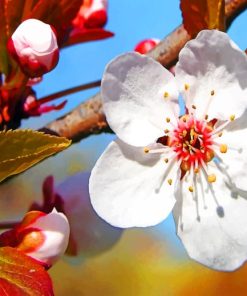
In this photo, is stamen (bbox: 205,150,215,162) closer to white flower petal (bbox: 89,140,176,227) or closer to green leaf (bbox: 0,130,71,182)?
white flower petal (bbox: 89,140,176,227)

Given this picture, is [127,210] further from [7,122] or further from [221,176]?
[7,122]

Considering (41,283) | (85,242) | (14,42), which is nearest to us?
(41,283)

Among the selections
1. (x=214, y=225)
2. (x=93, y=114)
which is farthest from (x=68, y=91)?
(x=214, y=225)

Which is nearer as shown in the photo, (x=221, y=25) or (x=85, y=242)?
(x=221, y=25)

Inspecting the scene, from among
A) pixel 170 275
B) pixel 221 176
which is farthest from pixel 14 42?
pixel 170 275

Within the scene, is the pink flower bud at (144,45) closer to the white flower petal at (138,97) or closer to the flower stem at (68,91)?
the flower stem at (68,91)

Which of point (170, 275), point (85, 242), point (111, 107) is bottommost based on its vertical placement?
point (170, 275)

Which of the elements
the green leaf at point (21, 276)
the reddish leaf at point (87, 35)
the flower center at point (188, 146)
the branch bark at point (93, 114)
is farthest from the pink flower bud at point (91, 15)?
the green leaf at point (21, 276)
